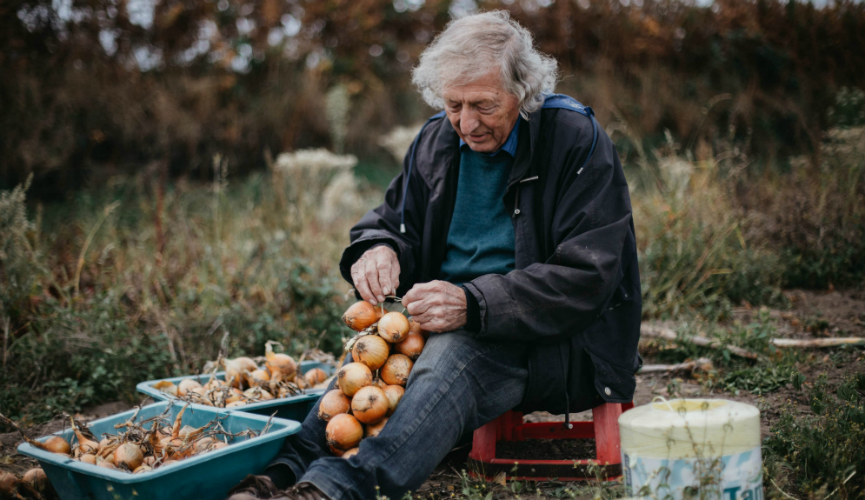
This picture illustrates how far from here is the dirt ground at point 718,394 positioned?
2410 millimetres

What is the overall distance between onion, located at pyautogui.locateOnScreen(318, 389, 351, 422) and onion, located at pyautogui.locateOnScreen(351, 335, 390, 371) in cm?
14

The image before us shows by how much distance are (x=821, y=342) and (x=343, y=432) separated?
291 cm

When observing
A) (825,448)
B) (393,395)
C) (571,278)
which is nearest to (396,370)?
(393,395)

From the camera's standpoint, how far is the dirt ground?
7.91 feet

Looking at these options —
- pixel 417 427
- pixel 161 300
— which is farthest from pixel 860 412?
pixel 161 300

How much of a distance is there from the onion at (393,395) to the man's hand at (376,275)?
1.23 feet

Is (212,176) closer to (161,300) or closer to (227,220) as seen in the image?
(227,220)

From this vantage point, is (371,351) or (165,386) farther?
(165,386)

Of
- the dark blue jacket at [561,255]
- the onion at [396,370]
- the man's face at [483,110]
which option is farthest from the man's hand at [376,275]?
the man's face at [483,110]

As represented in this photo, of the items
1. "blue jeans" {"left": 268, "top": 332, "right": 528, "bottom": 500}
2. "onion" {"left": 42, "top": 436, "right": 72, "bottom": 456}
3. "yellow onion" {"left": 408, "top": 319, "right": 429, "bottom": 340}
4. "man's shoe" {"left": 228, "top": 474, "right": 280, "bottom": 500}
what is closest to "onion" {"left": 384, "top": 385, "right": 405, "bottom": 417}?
"blue jeans" {"left": 268, "top": 332, "right": 528, "bottom": 500}

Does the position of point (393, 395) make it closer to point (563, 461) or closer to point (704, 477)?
point (563, 461)

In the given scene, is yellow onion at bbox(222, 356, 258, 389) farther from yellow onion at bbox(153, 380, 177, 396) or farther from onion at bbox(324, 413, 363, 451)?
onion at bbox(324, 413, 363, 451)

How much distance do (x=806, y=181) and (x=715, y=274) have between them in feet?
5.42

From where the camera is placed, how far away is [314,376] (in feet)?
9.91
